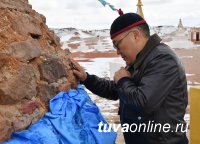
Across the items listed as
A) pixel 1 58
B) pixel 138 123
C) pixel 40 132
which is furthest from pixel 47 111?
pixel 138 123

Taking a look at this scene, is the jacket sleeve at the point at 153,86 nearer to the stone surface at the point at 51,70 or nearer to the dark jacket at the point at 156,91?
the dark jacket at the point at 156,91

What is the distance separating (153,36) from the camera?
2.75 meters

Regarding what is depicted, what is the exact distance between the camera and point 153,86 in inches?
97.5

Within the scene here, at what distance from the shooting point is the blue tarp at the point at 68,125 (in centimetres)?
261

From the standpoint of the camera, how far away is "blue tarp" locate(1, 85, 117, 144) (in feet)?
8.56

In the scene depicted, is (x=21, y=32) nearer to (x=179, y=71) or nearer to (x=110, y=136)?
(x=110, y=136)

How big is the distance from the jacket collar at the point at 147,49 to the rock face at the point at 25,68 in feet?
2.95

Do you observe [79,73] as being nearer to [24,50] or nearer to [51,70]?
[51,70]

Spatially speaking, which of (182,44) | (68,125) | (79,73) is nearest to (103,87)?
(79,73)

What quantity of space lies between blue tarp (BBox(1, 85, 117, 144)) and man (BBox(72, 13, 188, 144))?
1.34 feet

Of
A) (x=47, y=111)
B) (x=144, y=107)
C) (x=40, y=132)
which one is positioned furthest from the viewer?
(x=47, y=111)

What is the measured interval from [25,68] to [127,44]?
2.90ft

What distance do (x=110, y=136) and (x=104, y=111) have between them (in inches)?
196

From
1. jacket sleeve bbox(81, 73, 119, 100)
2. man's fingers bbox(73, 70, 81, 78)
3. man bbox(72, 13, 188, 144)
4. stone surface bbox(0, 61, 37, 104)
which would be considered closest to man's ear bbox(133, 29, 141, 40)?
man bbox(72, 13, 188, 144)
